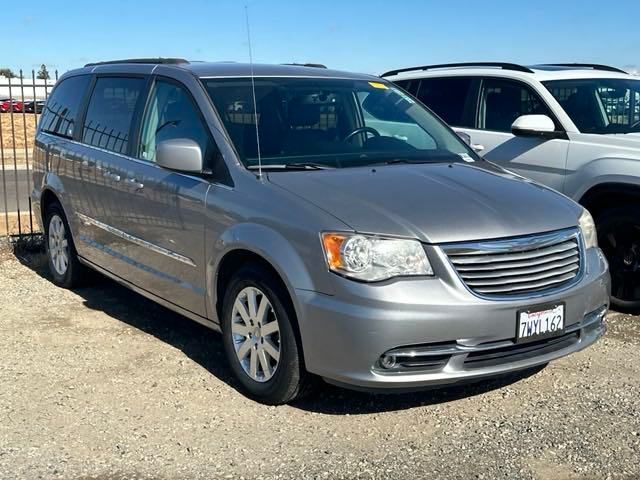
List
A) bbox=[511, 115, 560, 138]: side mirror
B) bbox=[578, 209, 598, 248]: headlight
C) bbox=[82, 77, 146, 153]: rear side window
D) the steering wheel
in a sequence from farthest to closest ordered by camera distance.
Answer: bbox=[511, 115, 560, 138]: side mirror → bbox=[82, 77, 146, 153]: rear side window → the steering wheel → bbox=[578, 209, 598, 248]: headlight

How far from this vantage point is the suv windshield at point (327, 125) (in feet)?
15.6

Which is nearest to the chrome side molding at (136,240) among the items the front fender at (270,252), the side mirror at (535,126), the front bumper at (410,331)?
the front fender at (270,252)

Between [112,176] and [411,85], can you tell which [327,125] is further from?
[411,85]

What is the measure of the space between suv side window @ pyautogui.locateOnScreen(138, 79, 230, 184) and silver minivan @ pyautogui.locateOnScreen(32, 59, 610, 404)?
1 centimetres

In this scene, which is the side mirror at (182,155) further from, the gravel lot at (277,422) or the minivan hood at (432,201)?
the gravel lot at (277,422)

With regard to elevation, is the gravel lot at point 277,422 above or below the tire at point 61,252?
below

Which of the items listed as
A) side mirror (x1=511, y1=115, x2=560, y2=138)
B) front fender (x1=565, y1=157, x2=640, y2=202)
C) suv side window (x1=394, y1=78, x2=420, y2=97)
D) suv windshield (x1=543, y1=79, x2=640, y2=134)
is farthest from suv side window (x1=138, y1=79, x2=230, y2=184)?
suv windshield (x1=543, y1=79, x2=640, y2=134)

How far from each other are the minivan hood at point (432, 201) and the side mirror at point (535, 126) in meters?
1.84

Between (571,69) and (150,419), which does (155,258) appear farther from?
(571,69)

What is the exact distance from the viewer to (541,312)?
397 centimetres

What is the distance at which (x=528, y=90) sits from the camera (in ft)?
22.7

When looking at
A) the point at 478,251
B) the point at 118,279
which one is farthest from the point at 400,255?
the point at 118,279

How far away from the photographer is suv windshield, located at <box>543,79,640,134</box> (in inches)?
263

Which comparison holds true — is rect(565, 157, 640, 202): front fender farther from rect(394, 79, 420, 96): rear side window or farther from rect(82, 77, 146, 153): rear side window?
rect(82, 77, 146, 153): rear side window
